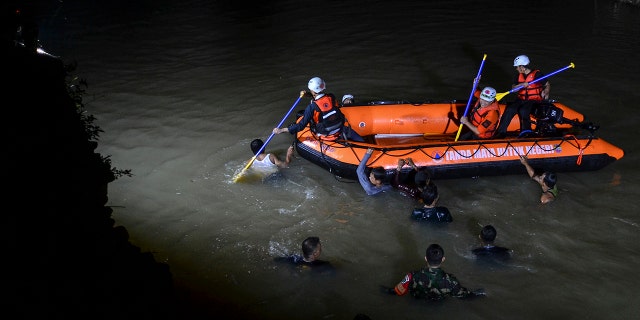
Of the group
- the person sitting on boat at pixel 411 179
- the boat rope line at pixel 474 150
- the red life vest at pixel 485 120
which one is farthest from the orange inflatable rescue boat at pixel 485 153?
A: the red life vest at pixel 485 120

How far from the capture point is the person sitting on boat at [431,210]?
5.39 meters

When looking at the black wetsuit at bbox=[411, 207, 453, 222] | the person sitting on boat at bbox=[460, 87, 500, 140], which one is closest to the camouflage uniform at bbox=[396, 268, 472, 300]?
the black wetsuit at bbox=[411, 207, 453, 222]

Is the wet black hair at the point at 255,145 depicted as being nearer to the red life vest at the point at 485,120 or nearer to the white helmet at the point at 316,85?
the white helmet at the point at 316,85

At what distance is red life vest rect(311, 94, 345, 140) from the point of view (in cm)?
618

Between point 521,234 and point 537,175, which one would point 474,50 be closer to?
point 537,175

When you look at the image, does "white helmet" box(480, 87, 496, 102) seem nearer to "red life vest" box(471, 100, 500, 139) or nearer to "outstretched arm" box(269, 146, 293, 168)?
"red life vest" box(471, 100, 500, 139)

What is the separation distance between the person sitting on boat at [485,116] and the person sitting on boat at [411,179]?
1.02 m

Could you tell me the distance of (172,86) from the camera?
9.67m

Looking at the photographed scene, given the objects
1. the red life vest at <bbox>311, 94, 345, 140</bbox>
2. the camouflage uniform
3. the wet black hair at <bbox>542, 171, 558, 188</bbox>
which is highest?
the red life vest at <bbox>311, 94, 345, 140</bbox>

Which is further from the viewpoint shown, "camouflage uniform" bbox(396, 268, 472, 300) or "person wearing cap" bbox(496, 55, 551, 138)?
"person wearing cap" bbox(496, 55, 551, 138)

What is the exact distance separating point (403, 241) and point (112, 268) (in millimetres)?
3342

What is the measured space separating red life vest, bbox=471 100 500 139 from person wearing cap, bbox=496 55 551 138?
335mm

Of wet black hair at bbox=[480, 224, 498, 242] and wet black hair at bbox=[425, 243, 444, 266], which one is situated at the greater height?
wet black hair at bbox=[480, 224, 498, 242]

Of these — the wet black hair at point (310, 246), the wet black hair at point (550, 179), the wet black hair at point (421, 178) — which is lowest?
the wet black hair at point (310, 246)
